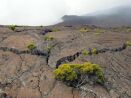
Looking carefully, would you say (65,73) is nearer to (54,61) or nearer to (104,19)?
(54,61)

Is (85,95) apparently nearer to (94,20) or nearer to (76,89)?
(76,89)

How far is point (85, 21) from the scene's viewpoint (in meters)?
105

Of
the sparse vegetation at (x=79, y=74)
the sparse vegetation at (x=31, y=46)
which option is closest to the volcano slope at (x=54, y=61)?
the sparse vegetation at (x=31, y=46)

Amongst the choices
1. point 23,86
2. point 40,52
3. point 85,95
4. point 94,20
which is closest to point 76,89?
point 85,95

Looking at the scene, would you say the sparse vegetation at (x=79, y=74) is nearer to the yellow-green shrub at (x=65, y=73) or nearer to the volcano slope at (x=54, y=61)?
the yellow-green shrub at (x=65, y=73)

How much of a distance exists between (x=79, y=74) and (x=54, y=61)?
5263mm

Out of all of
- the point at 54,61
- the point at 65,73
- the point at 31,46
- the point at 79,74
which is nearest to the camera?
the point at 65,73

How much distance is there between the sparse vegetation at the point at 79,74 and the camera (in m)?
40.9

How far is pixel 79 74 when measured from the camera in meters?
41.4

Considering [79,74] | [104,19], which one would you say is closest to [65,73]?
[79,74]

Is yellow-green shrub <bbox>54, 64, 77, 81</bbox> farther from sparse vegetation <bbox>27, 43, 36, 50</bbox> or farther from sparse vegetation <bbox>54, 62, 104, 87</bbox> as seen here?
sparse vegetation <bbox>27, 43, 36, 50</bbox>

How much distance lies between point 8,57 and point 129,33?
67.2 feet

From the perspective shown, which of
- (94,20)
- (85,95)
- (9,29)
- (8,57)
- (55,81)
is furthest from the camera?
(94,20)

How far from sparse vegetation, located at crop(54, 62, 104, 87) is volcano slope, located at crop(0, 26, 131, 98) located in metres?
0.63
